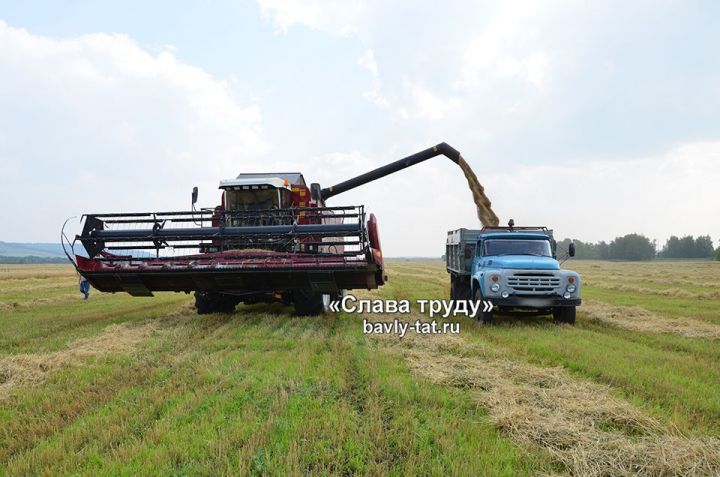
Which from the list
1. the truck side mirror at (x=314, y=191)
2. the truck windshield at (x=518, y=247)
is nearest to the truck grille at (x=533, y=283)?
the truck windshield at (x=518, y=247)

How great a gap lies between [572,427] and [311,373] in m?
2.88

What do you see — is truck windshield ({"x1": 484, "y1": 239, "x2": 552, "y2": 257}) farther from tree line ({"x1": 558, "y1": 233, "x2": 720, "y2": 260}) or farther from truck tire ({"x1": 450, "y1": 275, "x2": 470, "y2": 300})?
tree line ({"x1": 558, "y1": 233, "x2": 720, "y2": 260})

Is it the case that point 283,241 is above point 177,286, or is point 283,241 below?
above

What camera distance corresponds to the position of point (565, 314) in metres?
10.3

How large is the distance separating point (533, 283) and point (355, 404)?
6522 millimetres

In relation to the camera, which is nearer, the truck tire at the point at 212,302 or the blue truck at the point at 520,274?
the blue truck at the point at 520,274

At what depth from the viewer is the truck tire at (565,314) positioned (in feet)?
33.7

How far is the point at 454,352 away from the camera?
7.20 meters

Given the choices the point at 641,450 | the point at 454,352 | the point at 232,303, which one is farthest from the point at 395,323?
the point at 641,450

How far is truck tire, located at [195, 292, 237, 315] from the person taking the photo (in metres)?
11.2

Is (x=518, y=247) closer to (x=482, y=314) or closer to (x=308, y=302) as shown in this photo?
(x=482, y=314)

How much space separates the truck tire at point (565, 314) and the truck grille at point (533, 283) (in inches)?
28.6

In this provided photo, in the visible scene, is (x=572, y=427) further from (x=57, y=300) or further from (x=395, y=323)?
(x=57, y=300)

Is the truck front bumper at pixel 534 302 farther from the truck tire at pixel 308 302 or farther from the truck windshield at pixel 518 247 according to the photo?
the truck tire at pixel 308 302
